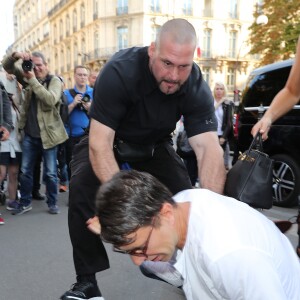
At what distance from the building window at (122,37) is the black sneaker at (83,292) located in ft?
118

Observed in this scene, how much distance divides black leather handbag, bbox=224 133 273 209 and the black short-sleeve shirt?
0.44 metres

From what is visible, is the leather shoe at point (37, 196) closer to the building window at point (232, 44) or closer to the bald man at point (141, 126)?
the bald man at point (141, 126)

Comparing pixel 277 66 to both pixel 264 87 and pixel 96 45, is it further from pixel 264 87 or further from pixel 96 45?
pixel 96 45

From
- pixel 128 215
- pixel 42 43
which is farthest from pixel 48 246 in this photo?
pixel 42 43

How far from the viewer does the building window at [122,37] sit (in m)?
36.7

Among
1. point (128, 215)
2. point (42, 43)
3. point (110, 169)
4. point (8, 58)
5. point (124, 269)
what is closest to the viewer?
point (128, 215)

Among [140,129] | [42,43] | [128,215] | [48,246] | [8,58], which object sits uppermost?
[42,43]

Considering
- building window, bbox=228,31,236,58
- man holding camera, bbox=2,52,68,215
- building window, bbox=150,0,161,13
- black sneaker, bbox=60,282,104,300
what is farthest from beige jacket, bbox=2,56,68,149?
building window, bbox=228,31,236,58

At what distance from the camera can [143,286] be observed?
264 centimetres

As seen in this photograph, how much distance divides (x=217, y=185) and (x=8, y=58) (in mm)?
3027

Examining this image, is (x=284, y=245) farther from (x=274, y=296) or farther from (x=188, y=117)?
(x=188, y=117)

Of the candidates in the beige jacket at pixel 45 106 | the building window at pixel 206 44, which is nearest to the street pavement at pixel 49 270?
the beige jacket at pixel 45 106

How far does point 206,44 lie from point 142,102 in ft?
118

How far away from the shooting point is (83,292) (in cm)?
215
